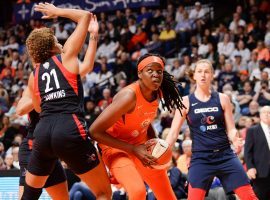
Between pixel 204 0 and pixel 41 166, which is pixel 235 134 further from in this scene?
pixel 204 0

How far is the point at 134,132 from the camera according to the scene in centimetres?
533

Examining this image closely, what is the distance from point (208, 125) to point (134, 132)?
114cm

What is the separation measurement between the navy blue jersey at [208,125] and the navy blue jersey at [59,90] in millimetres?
1737

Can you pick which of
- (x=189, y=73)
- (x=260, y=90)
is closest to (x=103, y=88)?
(x=260, y=90)

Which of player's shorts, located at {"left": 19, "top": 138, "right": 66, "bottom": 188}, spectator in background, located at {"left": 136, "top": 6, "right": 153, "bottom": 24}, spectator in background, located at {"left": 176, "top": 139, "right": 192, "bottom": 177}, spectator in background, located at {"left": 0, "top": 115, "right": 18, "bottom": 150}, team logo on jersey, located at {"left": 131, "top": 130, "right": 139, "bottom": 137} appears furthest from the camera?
spectator in background, located at {"left": 136, "top": 6, "right": 153, "bottom": 24}

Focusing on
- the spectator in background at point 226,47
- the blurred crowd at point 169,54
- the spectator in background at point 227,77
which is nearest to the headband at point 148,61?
the blurred crowd at point 169,54

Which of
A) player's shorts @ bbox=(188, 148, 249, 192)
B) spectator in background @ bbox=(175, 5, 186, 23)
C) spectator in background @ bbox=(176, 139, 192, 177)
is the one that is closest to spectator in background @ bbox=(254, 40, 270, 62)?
spectator in background @ bbox=(175, 5, 186, 23)

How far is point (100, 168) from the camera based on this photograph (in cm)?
479

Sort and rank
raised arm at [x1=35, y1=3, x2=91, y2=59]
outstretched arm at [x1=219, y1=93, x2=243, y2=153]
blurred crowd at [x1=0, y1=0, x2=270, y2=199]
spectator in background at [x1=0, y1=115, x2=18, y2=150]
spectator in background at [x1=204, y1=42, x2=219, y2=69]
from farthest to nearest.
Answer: spectator in background at [x1=204, y1=42, x2=219, y2=69] < spectator in background at [x1=0, y1=115, x2=18, y2=150] < blurred crowd at [x1=0, y1=0, x2=270, y2=199] < outstretched arm at [x1=219, y1=93, x2=243, y2=153] < raised arm at [x1=35, y1=3, x2=91, y2=59]

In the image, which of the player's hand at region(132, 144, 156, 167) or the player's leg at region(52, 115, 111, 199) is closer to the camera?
the player's leg at region(52, 115, 111, 199)

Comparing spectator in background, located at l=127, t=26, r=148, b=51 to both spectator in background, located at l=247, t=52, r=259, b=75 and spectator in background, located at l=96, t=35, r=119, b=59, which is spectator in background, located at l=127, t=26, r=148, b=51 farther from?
spectator in background, located at l=247, t=52, r=259, b=75

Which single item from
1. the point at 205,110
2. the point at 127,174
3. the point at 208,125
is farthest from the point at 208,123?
the point at 127,174

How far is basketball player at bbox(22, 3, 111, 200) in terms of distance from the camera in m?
4.69

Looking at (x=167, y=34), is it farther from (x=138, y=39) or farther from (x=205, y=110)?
(x=205, y=110)
